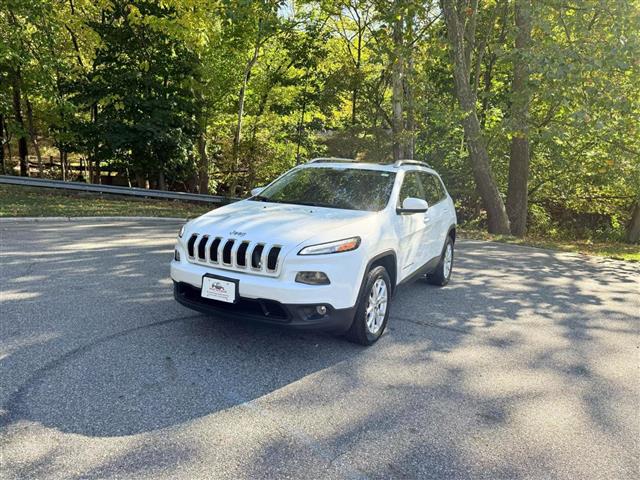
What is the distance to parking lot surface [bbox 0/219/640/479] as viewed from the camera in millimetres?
2646

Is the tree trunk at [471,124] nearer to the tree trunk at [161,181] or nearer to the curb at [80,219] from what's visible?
the curb at [80,219]

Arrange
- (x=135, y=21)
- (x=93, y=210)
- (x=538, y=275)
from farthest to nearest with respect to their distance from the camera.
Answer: (x=135, y=21) → (x=93, y=210) → (x=538, y=275)

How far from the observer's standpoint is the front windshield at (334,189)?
474cm

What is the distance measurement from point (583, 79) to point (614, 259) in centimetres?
404

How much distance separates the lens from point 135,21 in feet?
43.1

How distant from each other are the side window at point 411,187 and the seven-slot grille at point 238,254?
1736 mm

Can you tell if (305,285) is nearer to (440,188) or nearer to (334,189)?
(334,189)

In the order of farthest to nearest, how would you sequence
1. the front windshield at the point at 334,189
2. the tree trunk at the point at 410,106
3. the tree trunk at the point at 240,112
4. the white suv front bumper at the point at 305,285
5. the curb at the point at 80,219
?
1. the tree trunk at the point at 240,112
2. the tree trunk at the point at 410,106
3. the curb at the point at 80,219
4. the front windshield at the point at 334,189
5. the white suv front bumper at the point at 305,285

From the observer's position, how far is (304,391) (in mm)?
3389

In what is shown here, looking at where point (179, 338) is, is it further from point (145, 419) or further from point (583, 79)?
point (583, 79)

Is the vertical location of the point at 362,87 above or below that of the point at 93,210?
above

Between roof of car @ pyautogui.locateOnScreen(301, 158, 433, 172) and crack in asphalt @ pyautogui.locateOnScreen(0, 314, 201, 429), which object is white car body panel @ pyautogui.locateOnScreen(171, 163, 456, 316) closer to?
roof of car @ pyautogui.locateOnScreen(301, 158, 433, 172)

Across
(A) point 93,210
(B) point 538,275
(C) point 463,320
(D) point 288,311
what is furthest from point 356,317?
(A) point 93,210

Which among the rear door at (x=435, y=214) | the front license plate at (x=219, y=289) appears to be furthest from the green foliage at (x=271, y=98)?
the front license plate at (x=219, y=289)
